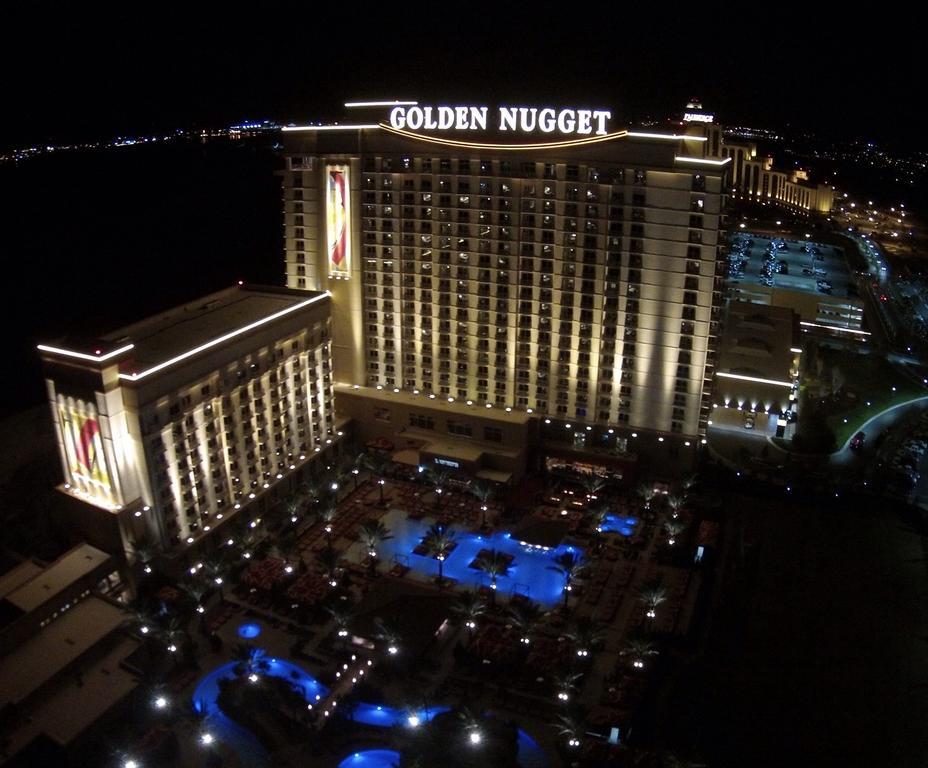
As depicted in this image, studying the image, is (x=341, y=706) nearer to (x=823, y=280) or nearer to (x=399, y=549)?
(x=399, y=549)

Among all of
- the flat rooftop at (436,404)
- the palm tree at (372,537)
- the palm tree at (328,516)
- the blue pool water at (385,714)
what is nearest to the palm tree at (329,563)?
the palm tree at (328,516)

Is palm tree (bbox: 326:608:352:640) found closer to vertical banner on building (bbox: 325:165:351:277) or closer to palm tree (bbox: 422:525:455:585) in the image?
palm tree (bbox: 422:525:455:585)

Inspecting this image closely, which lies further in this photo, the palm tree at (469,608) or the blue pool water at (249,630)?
the blue pool water at (249,630)

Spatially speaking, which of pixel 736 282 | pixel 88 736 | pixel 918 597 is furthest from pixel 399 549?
pixel 736 282

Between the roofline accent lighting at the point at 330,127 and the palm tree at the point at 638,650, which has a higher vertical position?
the roofline accent lighting at the point at 330,127

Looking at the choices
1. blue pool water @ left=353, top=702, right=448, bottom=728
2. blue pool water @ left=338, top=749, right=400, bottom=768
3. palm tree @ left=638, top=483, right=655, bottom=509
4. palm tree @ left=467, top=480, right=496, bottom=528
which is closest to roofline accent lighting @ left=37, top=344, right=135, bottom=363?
blue pool water @ left=353, top=702, right=448, bottom=728

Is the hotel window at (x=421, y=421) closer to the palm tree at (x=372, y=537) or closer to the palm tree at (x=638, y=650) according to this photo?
the palm tree at (x=372, y=537)
